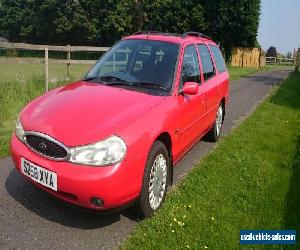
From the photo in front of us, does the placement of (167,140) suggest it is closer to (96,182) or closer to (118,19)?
(96,182)

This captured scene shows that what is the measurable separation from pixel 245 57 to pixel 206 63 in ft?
128

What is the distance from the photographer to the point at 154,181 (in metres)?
4.41

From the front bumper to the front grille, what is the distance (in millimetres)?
62

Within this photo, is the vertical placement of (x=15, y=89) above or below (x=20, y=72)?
below

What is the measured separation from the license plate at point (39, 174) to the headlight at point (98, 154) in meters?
0.29

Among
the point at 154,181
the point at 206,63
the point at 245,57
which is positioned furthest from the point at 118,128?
the point at 245,57

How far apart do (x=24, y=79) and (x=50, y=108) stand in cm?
715

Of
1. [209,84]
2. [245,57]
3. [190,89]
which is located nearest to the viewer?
[190,89]

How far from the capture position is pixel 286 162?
6.51 meters

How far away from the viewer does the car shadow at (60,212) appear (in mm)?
4285

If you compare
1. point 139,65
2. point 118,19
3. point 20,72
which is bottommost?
point 20,72

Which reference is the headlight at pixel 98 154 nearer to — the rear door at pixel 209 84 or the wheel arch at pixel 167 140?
the wheel arch at pixel 167 140

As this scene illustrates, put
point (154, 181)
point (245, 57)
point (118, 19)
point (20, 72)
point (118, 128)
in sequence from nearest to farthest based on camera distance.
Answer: point (118, 128)
point (154, 181)
point (20, 72)
point (245, 57)
point (118, 19)

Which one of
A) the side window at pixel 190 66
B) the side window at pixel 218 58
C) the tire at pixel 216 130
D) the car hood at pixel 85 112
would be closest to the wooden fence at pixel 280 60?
the side window at pixel 218 58
